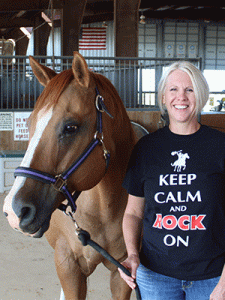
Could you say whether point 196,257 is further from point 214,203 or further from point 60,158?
point 60,158

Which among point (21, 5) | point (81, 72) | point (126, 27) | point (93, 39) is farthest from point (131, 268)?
point (93, 39)

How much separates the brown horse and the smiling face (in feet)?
0.95

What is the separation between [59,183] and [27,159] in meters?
0.14

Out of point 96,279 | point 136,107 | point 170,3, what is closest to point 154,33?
point 170,3

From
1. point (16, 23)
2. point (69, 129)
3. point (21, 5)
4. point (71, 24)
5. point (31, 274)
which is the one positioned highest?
point (16, 23)

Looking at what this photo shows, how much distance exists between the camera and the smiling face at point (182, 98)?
1.19m

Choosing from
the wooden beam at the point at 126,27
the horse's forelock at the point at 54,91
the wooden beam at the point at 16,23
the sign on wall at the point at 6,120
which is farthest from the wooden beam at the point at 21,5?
the horse's forelock at the point at 54,91

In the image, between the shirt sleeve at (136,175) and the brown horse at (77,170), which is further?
the shirt sleeve at (136,175)

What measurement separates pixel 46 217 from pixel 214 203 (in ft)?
1.91

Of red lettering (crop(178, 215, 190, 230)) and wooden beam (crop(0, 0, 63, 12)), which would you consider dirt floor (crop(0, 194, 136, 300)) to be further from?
wooden beam (crop(0, 0, 63, 12))

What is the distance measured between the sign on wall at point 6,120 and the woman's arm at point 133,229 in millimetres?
4546

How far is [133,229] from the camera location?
50.1 inches

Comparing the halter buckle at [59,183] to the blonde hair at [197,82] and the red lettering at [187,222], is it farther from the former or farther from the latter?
the blonde hair at [197,82]

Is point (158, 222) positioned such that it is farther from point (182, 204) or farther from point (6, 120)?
point (6, 120)
